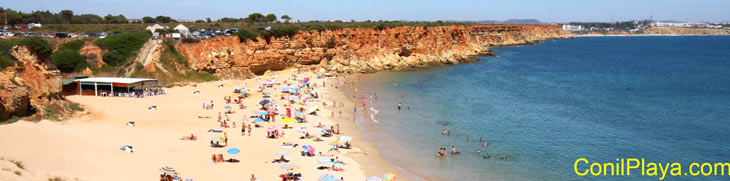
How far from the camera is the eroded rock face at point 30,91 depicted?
2148 centimetres

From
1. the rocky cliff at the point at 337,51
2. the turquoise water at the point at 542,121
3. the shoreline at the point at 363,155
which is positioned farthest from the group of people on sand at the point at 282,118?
the rocky cliff at the point at 337,51

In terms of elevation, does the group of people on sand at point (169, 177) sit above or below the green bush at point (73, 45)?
below

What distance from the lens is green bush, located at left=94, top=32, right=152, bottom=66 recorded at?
39.1 meters

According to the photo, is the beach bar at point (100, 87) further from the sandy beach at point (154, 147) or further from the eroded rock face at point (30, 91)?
the eroded rock face at point (30, 91)

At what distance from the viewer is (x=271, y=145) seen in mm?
23125

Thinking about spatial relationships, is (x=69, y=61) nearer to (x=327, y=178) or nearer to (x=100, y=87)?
(x=100, y=87)

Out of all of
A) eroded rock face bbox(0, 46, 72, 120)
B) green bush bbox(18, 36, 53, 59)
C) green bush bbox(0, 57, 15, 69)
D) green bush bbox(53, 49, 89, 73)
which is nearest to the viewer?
eroded rock face bbox(0, 46, 72, 120)

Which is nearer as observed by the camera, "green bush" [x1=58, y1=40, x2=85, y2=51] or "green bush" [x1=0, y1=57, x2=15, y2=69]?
"green bush" [x1=0, y1=57, x2=15, y2=69]

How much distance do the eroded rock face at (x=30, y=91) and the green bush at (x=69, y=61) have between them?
714cm

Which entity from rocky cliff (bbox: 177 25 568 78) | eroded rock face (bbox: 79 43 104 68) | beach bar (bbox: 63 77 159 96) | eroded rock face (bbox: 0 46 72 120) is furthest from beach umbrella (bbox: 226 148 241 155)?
rocky cliff (bbox: 177 25 568 78)

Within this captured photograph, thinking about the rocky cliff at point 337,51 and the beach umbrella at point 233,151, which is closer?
the beach umbrella at point 233,151

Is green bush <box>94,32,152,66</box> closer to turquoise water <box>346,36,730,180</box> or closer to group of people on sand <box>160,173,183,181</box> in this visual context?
turquoise water <box>346,36,730,180</box>

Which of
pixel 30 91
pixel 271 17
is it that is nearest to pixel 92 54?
pixel 30 91

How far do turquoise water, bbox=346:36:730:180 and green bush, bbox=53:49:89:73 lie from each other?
21.3m
